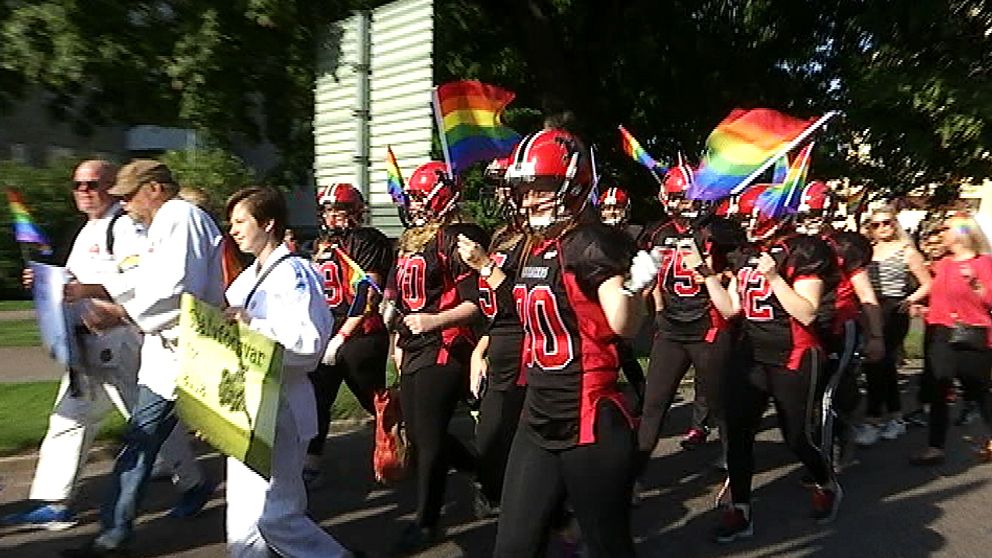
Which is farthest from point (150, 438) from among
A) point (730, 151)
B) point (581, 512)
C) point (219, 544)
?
point (730, 151)

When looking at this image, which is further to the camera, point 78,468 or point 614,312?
point 78,468

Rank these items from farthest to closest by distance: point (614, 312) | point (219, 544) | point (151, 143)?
point (151, 143) < point (219, 544) < point (614, 312)

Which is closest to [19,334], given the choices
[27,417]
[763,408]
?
[27,417]

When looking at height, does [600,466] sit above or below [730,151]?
below

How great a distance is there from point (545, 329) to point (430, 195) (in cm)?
202

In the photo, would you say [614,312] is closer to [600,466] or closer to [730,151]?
[600,466]

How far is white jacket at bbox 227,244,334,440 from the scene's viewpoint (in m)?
4.12

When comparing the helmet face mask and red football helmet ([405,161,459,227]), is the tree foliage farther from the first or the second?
red football helmet ([405,161,459,227])

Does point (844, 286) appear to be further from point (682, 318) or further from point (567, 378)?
point (567, 378)

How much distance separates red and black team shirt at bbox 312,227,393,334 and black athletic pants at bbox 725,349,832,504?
2.06m

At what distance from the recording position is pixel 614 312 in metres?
3.62

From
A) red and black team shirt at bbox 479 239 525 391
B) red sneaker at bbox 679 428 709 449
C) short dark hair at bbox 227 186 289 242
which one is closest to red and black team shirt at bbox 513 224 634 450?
short dark hair at bbox 227 186 289 242

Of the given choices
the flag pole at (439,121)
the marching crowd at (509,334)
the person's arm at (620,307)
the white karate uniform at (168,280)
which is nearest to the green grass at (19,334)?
the marching crowd at (509,334)

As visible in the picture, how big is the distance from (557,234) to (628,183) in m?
11.0
